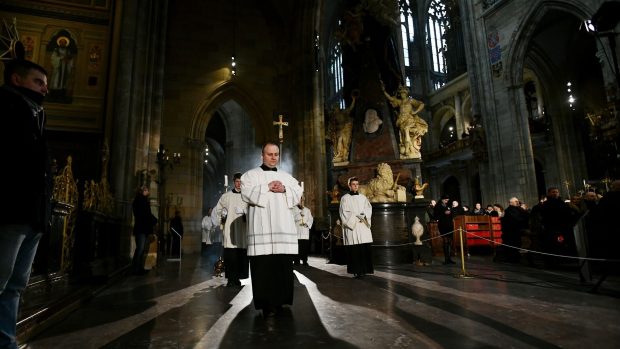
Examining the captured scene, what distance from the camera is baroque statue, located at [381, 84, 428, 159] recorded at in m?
9.48

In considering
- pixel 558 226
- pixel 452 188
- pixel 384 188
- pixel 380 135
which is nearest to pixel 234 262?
pixel 384 188

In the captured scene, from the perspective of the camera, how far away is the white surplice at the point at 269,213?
11.6 ft

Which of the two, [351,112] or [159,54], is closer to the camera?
[351,112]

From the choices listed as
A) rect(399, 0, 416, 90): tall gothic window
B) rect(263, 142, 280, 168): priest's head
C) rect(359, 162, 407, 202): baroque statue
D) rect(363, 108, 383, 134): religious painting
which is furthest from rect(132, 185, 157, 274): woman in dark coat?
rect(399, 0, 416, 90): tall gothic window

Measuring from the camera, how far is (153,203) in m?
11.4

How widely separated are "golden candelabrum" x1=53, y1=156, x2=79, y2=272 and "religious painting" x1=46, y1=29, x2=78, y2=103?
9142mm

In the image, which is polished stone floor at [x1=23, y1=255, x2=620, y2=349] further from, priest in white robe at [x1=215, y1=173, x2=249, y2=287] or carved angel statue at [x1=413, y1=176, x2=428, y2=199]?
carved angel statue at [x1=413, y1=176, x2=428, y2=199]

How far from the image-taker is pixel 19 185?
6.14 ft

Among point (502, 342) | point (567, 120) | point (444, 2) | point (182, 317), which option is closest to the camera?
point (502, 342)

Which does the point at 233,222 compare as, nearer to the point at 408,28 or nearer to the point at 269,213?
the point at 269,213

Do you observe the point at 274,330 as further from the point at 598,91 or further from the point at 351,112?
the point at 598,91

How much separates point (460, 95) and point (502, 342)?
27999 mm

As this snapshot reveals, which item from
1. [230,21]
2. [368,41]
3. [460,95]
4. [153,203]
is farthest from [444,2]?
[153,203]

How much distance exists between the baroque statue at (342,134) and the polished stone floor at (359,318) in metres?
5.24
